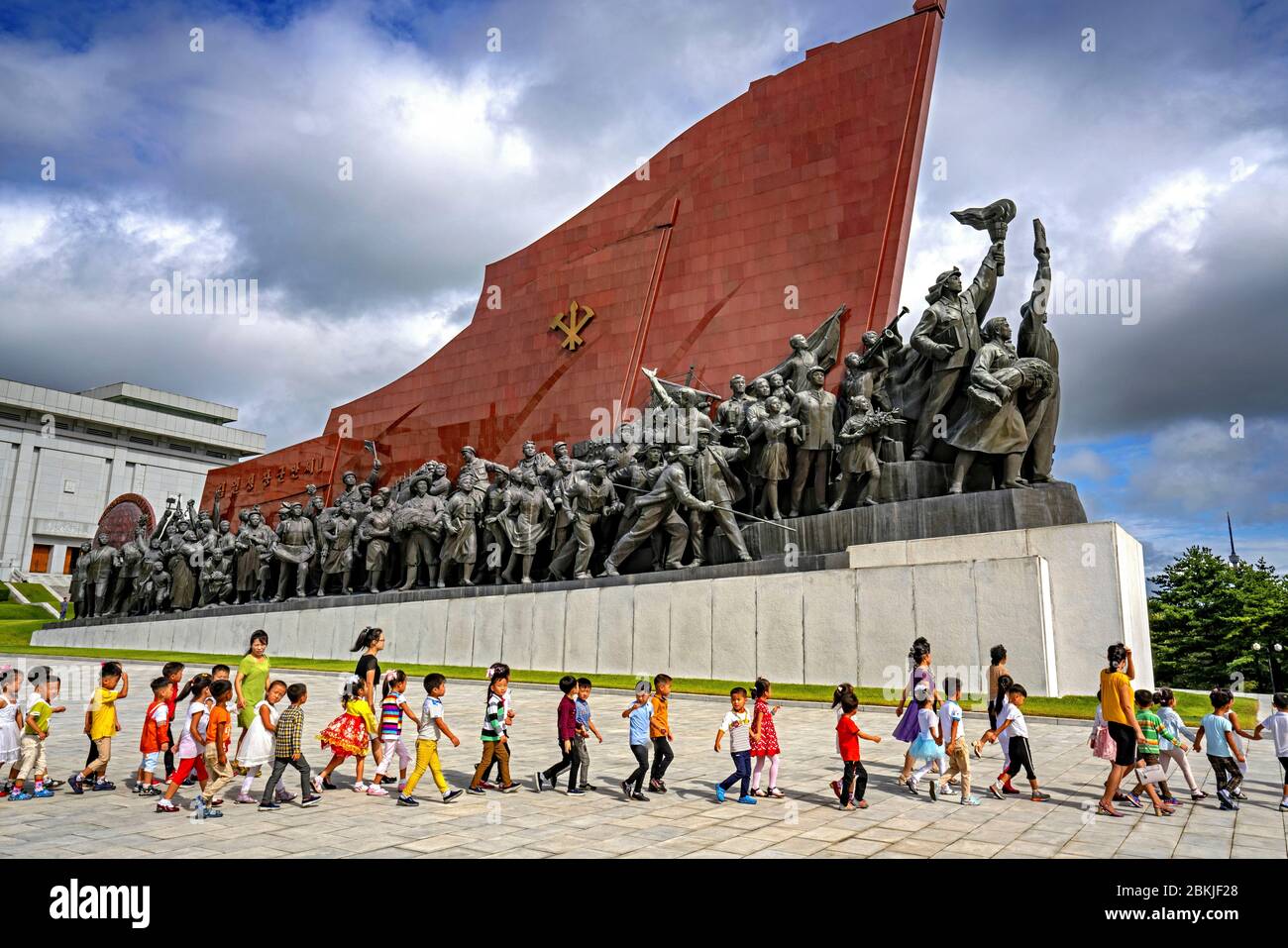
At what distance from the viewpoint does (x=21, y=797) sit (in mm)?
5344

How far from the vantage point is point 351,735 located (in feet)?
17.9

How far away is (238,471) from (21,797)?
1965cm

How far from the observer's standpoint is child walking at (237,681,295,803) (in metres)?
5.12

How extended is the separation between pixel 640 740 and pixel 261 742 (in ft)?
7.55

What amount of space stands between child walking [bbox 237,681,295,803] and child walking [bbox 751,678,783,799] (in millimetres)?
2878

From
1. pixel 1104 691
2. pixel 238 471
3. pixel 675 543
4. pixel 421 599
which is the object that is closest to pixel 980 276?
pixel 675 543

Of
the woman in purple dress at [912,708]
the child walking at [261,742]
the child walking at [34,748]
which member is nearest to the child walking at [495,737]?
the child walking at [261,742]

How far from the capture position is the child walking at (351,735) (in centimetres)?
543

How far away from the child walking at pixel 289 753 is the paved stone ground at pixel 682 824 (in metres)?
0.11

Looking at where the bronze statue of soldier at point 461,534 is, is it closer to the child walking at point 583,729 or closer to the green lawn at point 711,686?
the green lawn at point 711,686

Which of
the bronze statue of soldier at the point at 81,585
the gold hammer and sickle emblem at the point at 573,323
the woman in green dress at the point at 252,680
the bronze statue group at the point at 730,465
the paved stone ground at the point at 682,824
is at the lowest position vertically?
the paved stone ground at the point at 682,824

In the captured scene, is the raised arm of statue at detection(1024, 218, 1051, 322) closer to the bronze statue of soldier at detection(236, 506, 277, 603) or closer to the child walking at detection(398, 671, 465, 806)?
the child walking at detection(398, 671, 465, 806)

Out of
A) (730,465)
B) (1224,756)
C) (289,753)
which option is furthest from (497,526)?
(1224,756)
